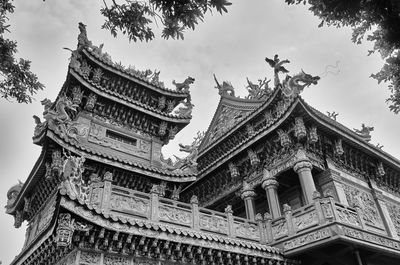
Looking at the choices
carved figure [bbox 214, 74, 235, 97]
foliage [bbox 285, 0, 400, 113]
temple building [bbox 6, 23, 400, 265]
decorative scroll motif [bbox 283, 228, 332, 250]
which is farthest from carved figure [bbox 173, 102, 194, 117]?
foliage [bbox 285, 0, 400, 113]

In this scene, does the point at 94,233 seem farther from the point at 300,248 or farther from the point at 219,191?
the point at 219,191

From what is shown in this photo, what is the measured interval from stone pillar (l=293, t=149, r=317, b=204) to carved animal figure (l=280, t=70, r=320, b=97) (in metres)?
2.02

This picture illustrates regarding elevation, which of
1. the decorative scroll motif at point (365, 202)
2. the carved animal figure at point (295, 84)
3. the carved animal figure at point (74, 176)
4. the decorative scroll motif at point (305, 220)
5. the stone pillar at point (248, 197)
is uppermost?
the carved animal figure at point (295, 84)

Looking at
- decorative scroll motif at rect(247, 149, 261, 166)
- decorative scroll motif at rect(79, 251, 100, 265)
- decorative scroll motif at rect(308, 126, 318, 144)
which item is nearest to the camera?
decorative scroll motif at rect(79, 251, 100, 265)

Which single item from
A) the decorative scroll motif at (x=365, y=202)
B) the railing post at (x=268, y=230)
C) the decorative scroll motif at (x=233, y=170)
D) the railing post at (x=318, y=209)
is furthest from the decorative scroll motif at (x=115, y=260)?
the decorative scroll motif at (x=365, y=202)

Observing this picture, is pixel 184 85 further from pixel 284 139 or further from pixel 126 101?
pixel 284 139

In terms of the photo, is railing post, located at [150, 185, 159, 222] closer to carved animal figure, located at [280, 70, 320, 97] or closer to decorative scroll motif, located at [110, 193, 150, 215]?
decorative scroll motif, located at [110, 193, 150, 215]

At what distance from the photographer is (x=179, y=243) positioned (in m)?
8.38

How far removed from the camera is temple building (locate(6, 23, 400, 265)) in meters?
8.16

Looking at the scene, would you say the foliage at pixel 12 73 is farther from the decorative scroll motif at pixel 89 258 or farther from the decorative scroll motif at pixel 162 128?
the decorative scroll motif at pixel 162 128

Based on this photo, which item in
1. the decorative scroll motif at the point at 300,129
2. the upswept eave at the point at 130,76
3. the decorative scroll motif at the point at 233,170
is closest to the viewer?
the decorative scroll motif at the point at 300,129

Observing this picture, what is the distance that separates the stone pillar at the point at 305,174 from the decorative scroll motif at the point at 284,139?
1.50ft

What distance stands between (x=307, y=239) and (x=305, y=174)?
2.43m

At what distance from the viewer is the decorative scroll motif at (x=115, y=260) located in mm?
7662
